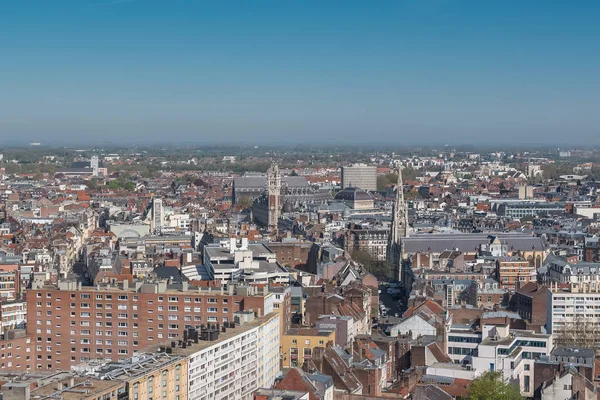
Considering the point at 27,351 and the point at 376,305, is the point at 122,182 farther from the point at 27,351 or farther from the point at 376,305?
the point at 27,351

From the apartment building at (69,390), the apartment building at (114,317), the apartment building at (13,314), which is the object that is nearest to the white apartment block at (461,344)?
the apartment building at (114,317)

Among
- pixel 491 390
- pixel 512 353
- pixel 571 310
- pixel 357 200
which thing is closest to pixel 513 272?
pixel 571 310

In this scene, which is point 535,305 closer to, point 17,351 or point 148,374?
point 17,351

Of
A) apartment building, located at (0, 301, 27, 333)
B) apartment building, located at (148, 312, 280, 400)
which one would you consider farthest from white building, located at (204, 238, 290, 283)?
apartment building, located at (148, 312, 280, 400)

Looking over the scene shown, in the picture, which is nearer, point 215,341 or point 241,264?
point 215,341

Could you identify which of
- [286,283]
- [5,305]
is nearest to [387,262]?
[286,283]
